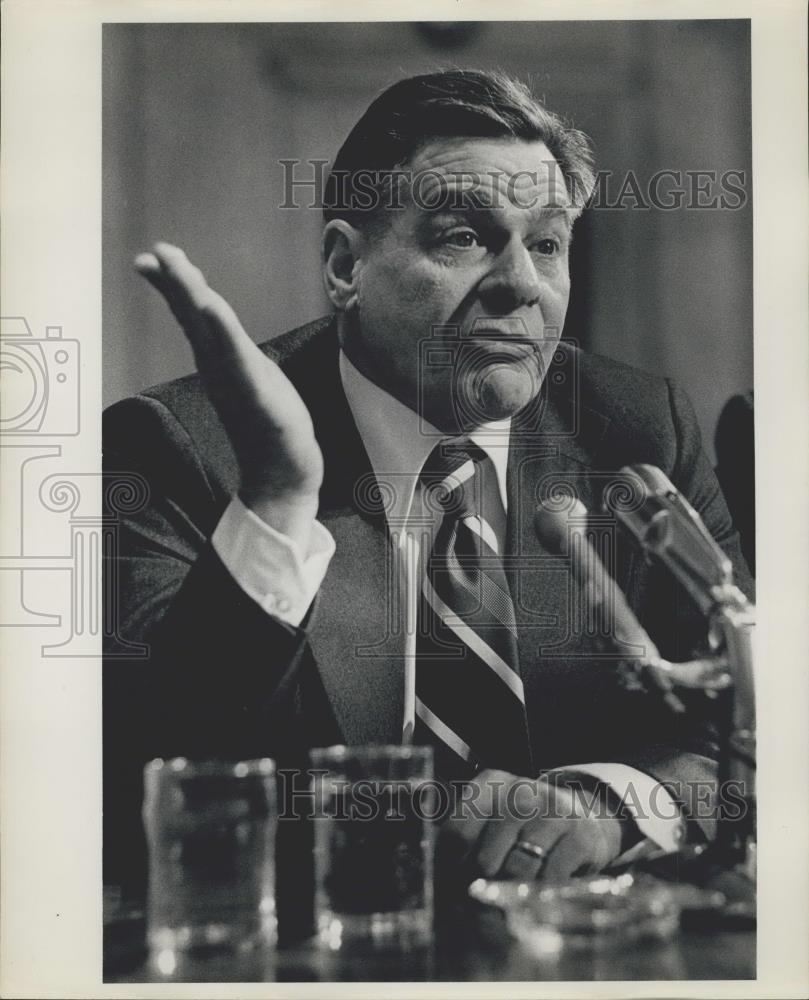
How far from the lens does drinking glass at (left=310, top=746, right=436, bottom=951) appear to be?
1837 mm

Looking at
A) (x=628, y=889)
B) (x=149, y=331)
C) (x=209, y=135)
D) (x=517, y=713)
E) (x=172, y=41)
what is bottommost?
(x=628, y=889)

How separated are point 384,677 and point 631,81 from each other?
3.08ft

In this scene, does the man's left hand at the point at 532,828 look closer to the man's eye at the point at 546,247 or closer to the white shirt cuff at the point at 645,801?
the white shirt cuff at the point at 645,801

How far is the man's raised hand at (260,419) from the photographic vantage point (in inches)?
75.3

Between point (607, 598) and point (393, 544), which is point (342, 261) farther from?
point (607, 598)

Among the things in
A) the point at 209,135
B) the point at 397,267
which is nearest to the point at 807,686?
the point at 397,267

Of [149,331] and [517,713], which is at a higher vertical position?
[149,331]

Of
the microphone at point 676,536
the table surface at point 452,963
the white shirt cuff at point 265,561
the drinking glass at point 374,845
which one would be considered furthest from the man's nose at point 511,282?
the table surface at point 452,963

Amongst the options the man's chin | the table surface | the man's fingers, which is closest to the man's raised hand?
the man's fingers

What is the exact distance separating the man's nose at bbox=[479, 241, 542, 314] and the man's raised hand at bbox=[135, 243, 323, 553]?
1.02 feet

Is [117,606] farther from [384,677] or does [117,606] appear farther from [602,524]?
[602,524]

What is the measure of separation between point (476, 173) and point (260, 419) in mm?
468

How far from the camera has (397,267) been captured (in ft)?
6.36

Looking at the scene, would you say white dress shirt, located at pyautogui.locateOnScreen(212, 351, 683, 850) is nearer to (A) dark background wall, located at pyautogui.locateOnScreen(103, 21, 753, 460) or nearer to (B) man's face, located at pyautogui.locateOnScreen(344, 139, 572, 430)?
(B) man's face, located at pyautogui.locateOnScreen(344, 139, 572, 430)
